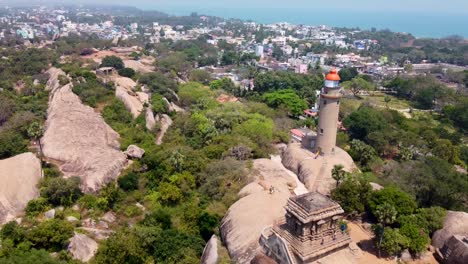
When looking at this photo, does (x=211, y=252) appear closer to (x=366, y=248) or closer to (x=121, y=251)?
(x=121, y=251)

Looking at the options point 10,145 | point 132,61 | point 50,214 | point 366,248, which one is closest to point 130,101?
point 10,145

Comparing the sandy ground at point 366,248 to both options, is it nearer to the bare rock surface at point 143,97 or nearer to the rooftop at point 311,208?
the rooftop at point 311,208

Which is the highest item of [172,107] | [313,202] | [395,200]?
[313,202]

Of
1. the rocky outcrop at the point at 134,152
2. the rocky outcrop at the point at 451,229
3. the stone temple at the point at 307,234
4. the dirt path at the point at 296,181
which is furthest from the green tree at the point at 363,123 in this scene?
the stone temple at the point at 307,234

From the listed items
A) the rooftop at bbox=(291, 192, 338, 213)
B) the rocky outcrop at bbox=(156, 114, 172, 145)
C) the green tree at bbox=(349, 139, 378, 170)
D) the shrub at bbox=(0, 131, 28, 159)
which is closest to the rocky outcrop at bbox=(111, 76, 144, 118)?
the rocky outcrop at bbox=(156, 114, 172, 145)

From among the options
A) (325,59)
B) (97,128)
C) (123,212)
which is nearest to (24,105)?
(97,128)

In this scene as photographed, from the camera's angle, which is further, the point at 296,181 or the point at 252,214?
the point at 296,181
